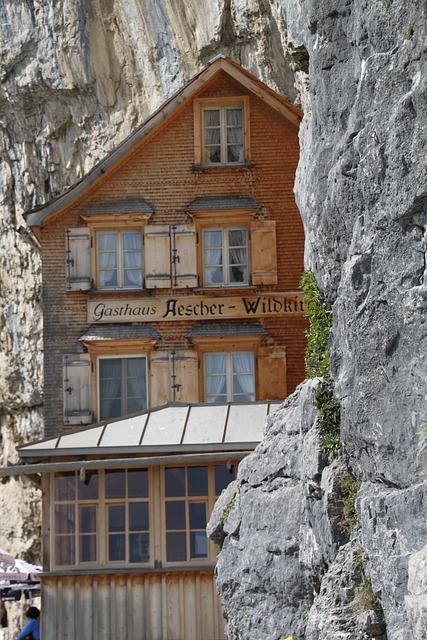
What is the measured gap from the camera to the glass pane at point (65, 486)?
20.3 m

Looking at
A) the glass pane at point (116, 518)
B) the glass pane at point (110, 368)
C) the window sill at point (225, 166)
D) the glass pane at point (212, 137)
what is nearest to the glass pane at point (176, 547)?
the glass pane at point (116, 518)

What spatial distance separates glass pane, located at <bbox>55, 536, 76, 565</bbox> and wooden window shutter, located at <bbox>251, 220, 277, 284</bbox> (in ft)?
21.1

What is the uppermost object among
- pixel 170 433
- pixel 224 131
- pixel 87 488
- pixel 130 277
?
pixel 224 131

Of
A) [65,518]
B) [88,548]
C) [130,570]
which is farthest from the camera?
[65,518]

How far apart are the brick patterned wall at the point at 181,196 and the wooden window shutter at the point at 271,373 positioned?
16 cm

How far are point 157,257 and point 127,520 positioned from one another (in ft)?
19.4

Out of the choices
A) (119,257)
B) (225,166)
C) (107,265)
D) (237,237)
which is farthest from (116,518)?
(225,166)

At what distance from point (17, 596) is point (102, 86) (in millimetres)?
13323

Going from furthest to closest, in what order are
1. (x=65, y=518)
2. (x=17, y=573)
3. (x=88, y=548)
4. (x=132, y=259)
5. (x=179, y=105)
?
(x=179, y=105), (x=132, y=259), (x=17, y=573), (x=65, y=518), (x=88, y=548)

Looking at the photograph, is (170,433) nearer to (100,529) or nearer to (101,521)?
(101,521)

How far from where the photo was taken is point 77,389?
23.8m

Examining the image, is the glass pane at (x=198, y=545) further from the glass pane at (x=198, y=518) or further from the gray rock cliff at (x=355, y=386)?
the gray rock cliff at (x=355, y=386)

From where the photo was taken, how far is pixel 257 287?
24.2 meters

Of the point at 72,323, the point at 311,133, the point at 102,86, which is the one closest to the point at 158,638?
the point at 72,323
